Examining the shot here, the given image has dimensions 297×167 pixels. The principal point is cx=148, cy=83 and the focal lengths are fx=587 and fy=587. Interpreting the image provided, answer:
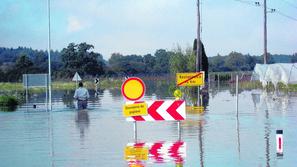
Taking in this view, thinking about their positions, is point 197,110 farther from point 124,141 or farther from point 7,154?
point 7,154

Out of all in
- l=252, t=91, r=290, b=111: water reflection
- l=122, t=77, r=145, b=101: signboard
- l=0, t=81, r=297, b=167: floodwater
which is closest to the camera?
l=0, t=81, r=297, b=167: floodwater

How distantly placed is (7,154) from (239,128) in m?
8.16

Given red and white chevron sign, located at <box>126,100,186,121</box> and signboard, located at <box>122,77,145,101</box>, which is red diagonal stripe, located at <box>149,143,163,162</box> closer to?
red and white chevron sign, located at <box>126,100,186,121</box>

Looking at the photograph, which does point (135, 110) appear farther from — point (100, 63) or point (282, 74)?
point (100, 63)

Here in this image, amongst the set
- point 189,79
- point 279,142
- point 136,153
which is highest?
point 189,79

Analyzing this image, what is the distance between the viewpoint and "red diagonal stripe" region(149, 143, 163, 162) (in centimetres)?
1277

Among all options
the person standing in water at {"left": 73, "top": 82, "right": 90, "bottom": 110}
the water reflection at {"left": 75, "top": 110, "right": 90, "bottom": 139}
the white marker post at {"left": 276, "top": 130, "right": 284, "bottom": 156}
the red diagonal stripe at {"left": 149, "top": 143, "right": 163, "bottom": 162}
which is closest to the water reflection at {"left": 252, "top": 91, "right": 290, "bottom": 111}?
the person standing in water at {"left": 73, "top": 82, "right": 90, "bottom": 110}

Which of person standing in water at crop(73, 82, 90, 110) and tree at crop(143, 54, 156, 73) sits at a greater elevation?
tree at crop(143, 54, 156, 73)

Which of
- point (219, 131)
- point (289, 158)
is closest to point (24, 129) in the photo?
point (219, 131)

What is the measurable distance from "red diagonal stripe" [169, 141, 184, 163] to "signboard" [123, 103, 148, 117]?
125cm

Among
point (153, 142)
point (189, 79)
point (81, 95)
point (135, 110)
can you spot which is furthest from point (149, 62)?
point (135, 110)

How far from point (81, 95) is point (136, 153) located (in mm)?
16662

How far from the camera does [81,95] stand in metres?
30.1

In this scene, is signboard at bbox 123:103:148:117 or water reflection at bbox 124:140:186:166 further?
signboard at bbox 123:103:148:117
